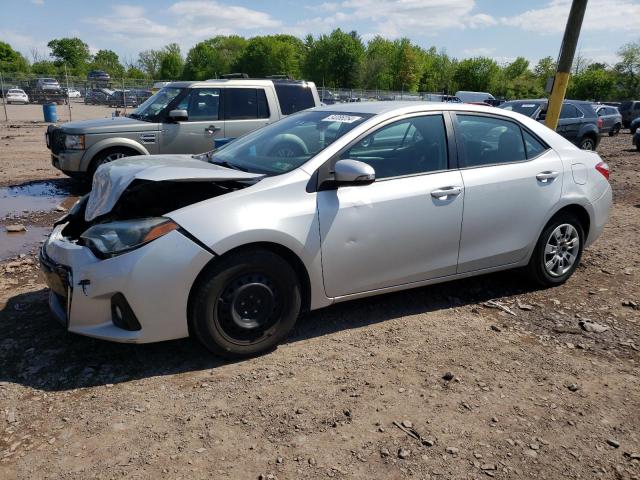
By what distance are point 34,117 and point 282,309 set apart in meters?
29.6

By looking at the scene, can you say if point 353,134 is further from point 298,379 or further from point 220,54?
point 220,54

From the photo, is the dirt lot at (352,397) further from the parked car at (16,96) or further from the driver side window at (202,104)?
the parked car at (16,96)

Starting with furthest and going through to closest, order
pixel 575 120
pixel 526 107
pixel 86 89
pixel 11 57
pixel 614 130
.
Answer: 1. pixel 11 57
2. pixel 86 89
3. pixel 614 130
4. pixel 526 107
5. pixel 575 120

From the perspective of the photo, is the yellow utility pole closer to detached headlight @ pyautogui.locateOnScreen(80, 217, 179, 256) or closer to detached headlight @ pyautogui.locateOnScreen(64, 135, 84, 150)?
detached headlight @ pyautogui.locateOnScreen(64, 135, 84, 150)

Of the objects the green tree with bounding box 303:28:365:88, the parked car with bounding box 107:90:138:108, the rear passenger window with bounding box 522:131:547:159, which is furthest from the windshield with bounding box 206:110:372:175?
the green tree with bounding box 303:28:365:88

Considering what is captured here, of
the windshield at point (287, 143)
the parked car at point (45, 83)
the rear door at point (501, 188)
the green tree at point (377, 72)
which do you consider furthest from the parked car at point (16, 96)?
the green tree at point (377, 72)

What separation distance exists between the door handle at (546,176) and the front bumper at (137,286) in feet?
9.54

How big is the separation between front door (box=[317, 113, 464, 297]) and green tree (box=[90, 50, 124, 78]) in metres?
Result: 111

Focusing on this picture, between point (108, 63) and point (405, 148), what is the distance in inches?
5184

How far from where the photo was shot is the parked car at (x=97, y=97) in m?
34.9

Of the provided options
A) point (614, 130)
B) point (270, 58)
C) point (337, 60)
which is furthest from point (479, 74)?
point (614, 130)

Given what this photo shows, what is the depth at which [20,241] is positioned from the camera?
6145mm

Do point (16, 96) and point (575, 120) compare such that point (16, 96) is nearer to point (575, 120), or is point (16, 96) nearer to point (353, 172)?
point (575, 120)

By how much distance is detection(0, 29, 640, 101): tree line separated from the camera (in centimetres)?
7644
